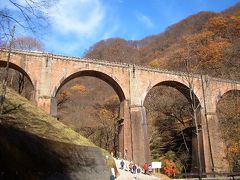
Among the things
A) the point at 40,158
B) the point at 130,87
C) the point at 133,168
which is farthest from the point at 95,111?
the point at 40,158

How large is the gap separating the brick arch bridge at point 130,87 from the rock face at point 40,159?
42.3 ft

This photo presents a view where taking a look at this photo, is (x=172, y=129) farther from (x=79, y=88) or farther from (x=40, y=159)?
(x=40, y=159)

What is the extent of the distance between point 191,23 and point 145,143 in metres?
67.3

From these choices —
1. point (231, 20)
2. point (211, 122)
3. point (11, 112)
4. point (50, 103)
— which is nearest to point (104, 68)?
point (50, 103)

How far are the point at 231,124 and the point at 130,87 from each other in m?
12.5

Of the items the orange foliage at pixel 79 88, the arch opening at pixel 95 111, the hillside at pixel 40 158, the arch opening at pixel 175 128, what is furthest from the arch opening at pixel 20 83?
the orange foliage at pixel 79 88

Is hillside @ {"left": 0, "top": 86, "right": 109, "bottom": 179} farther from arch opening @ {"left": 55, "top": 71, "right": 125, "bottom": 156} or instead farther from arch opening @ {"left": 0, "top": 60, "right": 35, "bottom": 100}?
arch opening @ {"left": 0, "top": 60, "right": 35, "bottom": 100}

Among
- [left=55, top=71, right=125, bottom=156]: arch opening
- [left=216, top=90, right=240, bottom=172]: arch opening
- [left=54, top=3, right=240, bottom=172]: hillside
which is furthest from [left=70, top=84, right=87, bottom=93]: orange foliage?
[left=216, top=90, right=240, bottom=172]: arch opening

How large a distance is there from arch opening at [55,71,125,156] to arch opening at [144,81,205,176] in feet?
14.4

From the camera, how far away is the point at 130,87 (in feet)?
87.7

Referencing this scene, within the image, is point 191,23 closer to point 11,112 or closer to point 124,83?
point 124,83

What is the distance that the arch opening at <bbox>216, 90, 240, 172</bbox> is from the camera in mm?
Answer: 28734

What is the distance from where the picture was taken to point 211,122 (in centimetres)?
3023

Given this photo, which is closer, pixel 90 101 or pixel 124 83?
pixel 124 83
